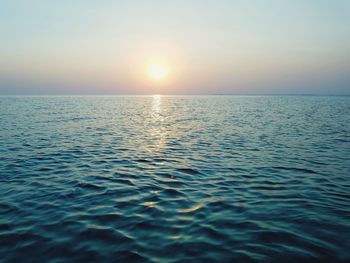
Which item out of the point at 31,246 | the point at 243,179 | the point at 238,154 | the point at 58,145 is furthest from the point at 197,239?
the point at 58,145

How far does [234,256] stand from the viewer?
693cm

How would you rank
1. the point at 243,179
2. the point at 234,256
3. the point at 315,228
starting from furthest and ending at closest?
the point at 243,179 → the point at 315,228 → the point at 234,256

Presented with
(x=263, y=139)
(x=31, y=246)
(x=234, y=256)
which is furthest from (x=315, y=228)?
(x=263, y=139)

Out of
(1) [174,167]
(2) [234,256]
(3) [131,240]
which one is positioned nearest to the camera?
(2) [234,256]

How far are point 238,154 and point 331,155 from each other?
22.4 ft

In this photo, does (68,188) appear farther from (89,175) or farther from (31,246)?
(31,246)

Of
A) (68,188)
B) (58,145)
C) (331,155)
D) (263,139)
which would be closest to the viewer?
(68,188)

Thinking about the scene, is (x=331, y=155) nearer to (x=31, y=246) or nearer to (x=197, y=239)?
(x=197, y=239)

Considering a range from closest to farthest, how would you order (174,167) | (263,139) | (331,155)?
(174,167)
(331,155)
(263,139)

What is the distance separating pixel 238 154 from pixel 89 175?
11.0 metres

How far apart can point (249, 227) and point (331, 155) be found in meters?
14.2

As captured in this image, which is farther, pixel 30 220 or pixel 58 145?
pixel 58 145

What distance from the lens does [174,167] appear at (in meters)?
16.3

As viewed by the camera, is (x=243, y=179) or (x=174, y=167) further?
(x=174, y=167)
